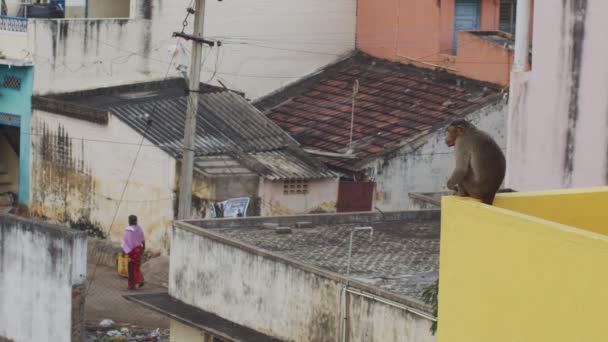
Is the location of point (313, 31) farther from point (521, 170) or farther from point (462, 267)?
point (462, 267)

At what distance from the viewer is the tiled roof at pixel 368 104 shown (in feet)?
81.7

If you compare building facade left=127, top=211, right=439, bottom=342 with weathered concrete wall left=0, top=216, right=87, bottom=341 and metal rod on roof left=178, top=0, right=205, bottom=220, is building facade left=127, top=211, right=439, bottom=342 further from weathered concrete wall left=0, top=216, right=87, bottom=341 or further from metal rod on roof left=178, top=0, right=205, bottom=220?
metal rod on roof left=178, top=0, right=205, bottom=220

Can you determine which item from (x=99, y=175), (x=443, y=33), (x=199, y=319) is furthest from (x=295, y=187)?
(x=199, y=319)

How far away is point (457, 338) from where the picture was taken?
9.06 meters

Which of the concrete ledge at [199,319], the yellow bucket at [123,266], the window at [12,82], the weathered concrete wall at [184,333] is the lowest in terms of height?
the yellow bucket at [123,266]

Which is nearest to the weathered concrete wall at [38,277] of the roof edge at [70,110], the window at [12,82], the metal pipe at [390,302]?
the metal pipe at [390,302]

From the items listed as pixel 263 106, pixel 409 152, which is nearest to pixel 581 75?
pixel 409 152

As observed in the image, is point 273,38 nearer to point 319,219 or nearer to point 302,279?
point 319,219

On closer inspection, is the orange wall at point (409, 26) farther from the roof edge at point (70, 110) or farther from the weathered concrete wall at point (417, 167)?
the roof edge at point (70, 110)

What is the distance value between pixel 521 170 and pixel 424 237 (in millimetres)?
1573

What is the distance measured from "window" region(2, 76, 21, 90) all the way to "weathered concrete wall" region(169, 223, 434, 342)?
10552 mm

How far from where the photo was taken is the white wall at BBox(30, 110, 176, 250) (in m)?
23.2

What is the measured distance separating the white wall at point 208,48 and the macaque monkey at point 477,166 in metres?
16.9

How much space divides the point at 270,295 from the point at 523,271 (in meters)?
6.80
